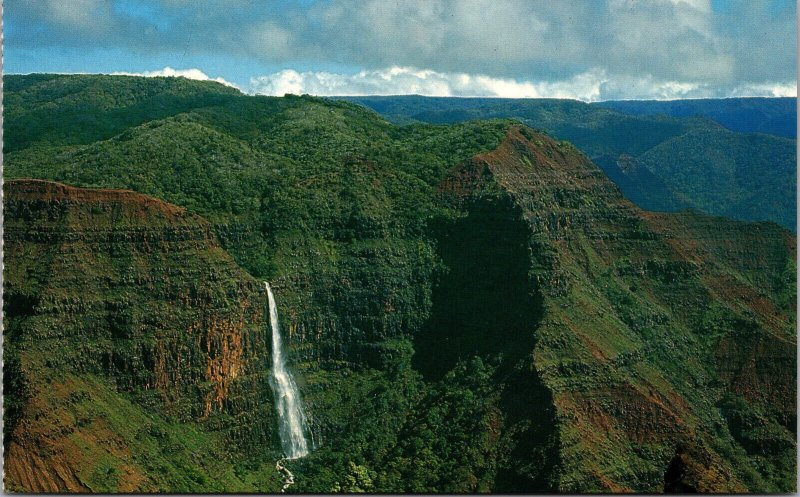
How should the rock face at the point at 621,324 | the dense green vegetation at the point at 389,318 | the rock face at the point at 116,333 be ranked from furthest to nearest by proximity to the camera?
the rock face at the point at 621,324 < the dense green vegetation at the point at 389,318 < the rock face at the point at 116,333

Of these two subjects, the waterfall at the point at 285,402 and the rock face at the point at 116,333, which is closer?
the rock face at the point at 116,333

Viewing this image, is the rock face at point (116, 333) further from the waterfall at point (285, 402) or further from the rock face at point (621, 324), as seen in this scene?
the rock face at point (621, 324)

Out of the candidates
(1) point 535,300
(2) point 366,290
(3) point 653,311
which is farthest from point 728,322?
(2) point 366,290

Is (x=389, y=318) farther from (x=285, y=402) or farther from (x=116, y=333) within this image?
(x=116, y=333)

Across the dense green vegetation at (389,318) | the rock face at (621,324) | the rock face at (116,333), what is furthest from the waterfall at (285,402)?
the rock face at (621,324)

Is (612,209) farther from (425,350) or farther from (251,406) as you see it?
(251,406)

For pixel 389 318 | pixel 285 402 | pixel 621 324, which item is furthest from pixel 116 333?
pixel 621 324

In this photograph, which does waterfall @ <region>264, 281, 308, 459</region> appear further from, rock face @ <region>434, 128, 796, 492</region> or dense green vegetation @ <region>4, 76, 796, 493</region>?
rock face @ <region>434, 128, 796, 492</region>
